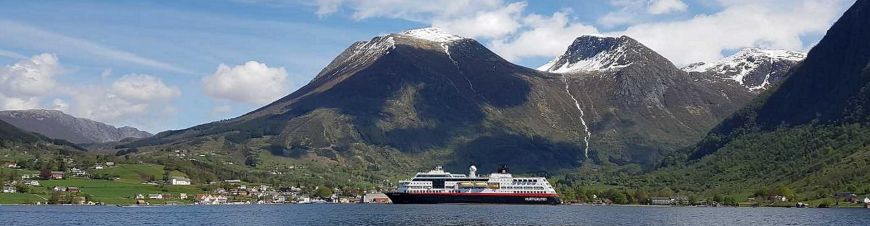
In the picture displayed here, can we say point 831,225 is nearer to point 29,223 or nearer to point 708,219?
point 708,219

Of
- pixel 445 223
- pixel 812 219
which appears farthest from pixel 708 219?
pixel 445 223

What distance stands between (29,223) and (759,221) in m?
113

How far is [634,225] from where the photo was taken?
156m

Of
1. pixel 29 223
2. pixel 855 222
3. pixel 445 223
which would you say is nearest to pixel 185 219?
pixel 29 223

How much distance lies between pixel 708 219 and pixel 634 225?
28.0 meters

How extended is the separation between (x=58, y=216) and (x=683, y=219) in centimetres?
10456

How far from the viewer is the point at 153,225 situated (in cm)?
14912

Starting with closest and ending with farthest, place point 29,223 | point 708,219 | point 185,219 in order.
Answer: point 29,223
point 185,219
point 708,219

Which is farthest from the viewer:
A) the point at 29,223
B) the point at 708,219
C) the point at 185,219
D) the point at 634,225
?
the point at 708,219

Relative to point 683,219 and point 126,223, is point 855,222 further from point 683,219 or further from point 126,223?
point 126,223

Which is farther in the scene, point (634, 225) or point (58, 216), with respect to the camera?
point (58, 216)

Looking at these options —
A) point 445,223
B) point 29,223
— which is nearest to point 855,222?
point 445,223

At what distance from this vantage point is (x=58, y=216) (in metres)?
171

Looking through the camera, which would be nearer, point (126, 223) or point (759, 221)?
point (126, 223)
